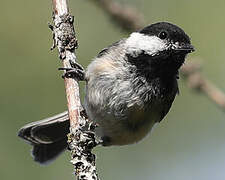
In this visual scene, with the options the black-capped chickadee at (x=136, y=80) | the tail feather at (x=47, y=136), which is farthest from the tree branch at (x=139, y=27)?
the tail feather at (x=47, y=136)

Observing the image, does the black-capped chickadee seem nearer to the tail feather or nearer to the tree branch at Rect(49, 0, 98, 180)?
the tree branch at Rect(49, 0, 98, 180)

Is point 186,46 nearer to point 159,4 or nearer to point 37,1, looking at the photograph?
point 159,4

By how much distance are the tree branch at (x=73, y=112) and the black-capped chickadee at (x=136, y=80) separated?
62cm

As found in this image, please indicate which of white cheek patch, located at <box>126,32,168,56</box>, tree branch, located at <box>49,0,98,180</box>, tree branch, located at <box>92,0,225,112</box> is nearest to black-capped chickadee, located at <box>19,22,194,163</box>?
white cheek patch, located at <box>126,32,168,56</box>

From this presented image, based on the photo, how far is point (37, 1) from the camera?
623cm

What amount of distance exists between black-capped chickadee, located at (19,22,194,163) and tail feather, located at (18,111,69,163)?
805 millimetres

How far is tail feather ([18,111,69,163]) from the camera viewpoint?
5371 millimetres

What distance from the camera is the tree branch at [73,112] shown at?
3.53 m

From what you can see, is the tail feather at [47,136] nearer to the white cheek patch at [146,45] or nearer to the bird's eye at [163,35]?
the white cheek patch at [146,45]

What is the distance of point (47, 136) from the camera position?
5.60m

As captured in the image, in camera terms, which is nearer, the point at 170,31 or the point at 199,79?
the point at 199,79

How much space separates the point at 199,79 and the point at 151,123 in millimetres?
890

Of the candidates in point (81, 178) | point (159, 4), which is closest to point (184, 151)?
point (159, 4)

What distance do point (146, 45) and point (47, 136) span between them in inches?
64.1
